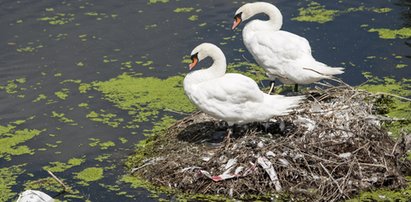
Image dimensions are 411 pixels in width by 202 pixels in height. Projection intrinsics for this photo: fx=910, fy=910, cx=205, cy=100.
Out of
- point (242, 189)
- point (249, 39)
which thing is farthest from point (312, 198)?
point (249, 39)

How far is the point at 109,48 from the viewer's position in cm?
1739

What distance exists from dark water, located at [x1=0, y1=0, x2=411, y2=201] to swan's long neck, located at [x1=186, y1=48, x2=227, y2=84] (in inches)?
64.8

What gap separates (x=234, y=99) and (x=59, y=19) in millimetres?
7975

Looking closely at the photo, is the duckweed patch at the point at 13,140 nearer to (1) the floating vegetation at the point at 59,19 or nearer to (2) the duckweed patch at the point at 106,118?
(2) the duckweed patch at the point at 106,118

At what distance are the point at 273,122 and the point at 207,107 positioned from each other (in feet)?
3.69

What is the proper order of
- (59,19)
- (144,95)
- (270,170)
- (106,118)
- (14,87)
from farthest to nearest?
(59,19), (14,87), (144,95), (106,118), (270,170)

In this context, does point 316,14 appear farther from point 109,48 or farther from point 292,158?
point 292,158

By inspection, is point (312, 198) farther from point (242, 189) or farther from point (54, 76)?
point (54, 76)

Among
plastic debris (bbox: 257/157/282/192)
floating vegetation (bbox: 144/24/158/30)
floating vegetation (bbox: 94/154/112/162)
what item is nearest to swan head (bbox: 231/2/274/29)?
floating vegetation (bbox: 94/154/112/162)

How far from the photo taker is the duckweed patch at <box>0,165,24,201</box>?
1199 centimetres

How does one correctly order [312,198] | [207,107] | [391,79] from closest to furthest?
[312,198]
[207,107]
[391,79]

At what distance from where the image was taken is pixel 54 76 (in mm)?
16250

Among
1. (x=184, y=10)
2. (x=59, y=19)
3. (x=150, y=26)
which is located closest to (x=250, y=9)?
(x=150, y=26)

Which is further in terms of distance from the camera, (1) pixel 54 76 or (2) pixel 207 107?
(1) pixel 54 76
